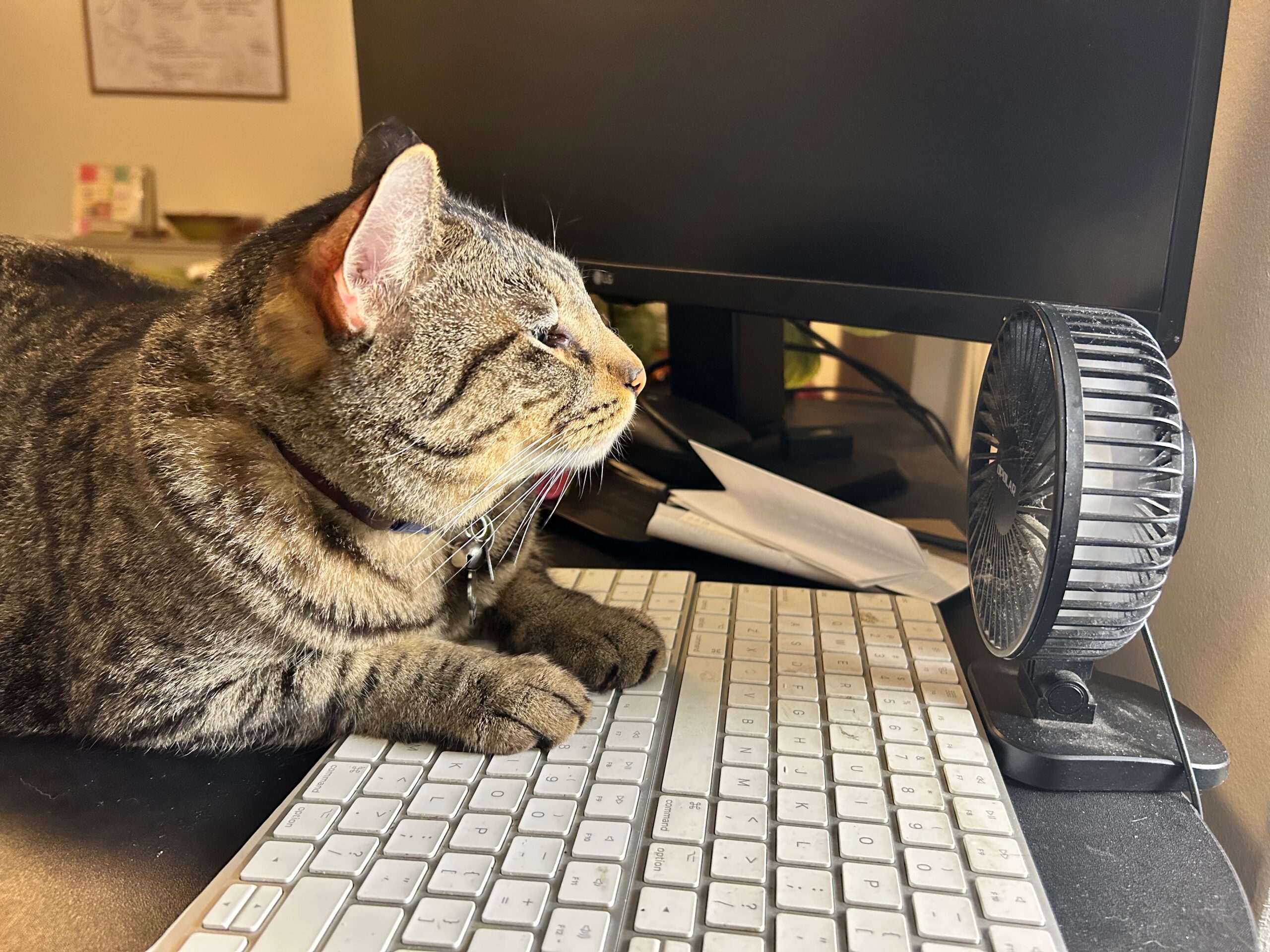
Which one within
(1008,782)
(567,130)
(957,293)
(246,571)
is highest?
(567,130)

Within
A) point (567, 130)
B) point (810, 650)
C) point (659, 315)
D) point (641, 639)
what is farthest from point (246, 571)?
point (659, 315)

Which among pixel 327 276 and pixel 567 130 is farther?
pixel 567 130

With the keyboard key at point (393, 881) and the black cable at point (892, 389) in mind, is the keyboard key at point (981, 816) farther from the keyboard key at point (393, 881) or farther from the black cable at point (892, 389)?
the black cable at point (892, 389)

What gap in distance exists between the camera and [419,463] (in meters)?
0.54

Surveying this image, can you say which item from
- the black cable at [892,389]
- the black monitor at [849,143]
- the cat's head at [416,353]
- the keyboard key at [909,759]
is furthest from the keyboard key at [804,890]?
the black cable at [892,389]

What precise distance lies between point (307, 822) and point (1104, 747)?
45cm

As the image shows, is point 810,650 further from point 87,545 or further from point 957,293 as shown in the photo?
point 87,545

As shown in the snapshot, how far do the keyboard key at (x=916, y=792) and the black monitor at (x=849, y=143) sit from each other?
40 cm

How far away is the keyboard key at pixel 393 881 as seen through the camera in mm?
381

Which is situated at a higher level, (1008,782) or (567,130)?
(567,130)

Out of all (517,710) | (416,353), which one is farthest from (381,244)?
(517,710)

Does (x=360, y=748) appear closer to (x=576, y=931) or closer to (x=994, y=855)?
(x=576, y=931)

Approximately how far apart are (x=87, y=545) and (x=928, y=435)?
938mm

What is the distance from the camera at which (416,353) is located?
0.52 metres
